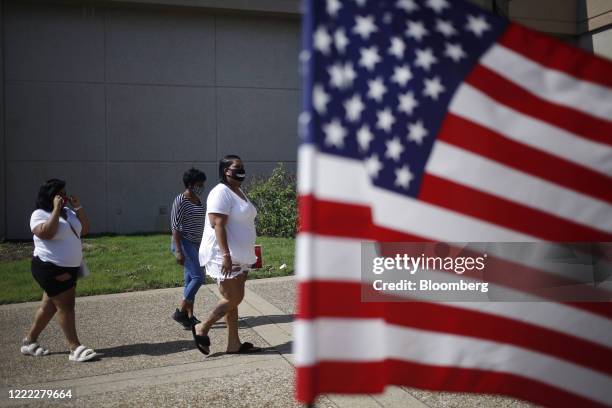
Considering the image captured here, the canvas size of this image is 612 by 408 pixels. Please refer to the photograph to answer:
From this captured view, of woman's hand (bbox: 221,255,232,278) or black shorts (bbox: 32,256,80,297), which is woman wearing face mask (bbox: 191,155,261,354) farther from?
black shorts (bbox: 32,256,80,297)

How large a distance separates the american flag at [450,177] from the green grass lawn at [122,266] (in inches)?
298

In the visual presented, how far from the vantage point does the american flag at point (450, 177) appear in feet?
6.55

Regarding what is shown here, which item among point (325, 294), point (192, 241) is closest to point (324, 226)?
point (325, 294)

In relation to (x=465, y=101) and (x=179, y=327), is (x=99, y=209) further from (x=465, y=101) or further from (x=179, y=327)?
(x=465, y=101)

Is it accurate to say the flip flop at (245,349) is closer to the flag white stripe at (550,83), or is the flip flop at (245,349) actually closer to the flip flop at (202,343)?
the flip flop at (202,343)

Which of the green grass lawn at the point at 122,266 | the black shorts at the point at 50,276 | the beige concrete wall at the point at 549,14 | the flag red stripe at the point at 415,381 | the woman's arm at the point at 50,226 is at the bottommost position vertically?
the green grass lawn at the point at 122,266

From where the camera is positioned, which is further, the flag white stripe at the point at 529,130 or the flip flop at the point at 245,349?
the flip flop at the point at 245,349

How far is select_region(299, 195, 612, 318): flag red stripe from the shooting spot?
1.95 m

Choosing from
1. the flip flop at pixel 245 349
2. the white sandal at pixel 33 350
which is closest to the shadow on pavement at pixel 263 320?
the flip flop at pixel 245 349

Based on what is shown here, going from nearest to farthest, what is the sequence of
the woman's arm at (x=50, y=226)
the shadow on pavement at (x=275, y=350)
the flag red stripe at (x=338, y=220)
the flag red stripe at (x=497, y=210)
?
the flag red stripe at (x=338, y=220) < the flag red stripe at (x=497, y=210) < the woman's arm at (x=50, y=226) < the shadow on pavement at (x=275, y=350)

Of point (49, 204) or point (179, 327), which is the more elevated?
point (49, 204)

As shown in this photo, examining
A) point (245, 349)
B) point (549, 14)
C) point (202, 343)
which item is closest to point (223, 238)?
point (202, 343)

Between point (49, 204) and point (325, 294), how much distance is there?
4.31 meters

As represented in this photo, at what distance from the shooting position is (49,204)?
5.46 metres
